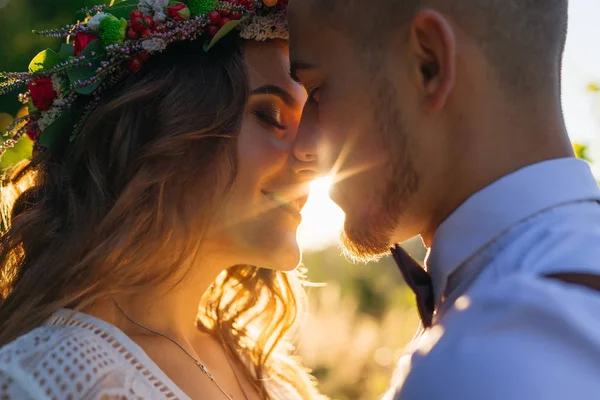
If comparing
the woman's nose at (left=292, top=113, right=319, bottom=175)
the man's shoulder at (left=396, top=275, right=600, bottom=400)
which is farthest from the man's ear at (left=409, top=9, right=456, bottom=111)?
the woman's nose at (left=292, top=113, right=319, bottom=175)

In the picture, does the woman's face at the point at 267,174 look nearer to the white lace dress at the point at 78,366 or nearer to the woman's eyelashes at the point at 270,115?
the woman's eyelashes at the point at 270,115

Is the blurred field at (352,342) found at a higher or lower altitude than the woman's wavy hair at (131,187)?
lower

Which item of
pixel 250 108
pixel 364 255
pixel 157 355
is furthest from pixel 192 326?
pixel 364 255

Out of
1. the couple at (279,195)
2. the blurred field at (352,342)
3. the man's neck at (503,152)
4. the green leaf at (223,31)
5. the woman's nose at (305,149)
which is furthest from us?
the blurred field at (352,342)

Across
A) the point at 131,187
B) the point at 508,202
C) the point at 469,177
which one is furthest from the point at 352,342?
the point at 508,202

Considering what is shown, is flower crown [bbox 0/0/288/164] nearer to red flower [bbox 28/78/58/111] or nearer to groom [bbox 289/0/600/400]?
red flower [bbox 28/78/58/111]

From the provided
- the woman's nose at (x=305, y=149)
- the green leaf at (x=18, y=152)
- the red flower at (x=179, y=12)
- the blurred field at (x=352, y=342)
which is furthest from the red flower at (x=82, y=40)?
the blurred field at (x=352, y=342)

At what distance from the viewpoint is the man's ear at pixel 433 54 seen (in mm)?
1879

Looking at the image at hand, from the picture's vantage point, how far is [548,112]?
1.89 metres

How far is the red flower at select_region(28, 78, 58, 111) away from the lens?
3186 mm

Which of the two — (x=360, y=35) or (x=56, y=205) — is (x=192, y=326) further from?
(x=360, y=35)

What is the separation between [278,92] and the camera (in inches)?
127

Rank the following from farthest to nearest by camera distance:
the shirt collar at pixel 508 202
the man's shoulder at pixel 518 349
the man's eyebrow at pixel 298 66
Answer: the man's eyebrow at pixel 298 66, the shirt collar at pixel 508 202, the man's shoulder at pixel 518 349

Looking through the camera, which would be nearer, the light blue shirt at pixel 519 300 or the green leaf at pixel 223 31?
the light blue shirt at pixel 519 300
